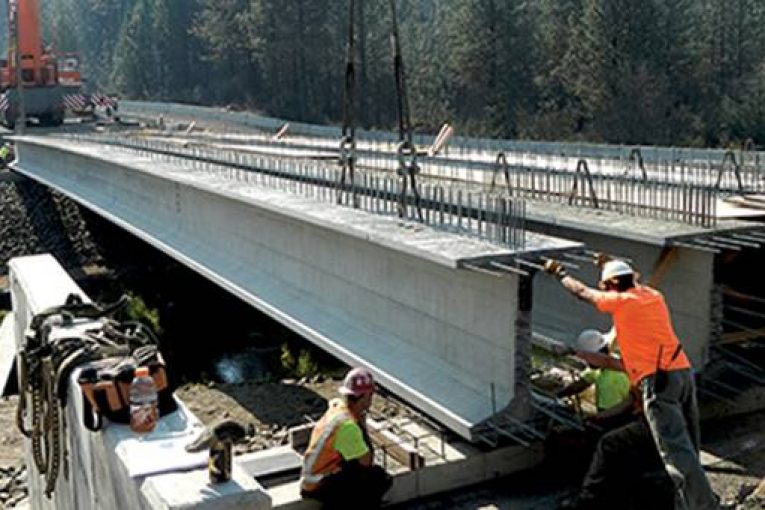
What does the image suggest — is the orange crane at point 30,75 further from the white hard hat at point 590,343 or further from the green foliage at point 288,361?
the white hard hat at point 590,343

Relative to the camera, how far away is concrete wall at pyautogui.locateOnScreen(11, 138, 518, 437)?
1038 centimetres

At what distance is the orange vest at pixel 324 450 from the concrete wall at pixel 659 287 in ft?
18.2

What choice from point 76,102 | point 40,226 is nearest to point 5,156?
point 40,226

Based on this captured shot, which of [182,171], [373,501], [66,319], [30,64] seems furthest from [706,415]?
[30,64]

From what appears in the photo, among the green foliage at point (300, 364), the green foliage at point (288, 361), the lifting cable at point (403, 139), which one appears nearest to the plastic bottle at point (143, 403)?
the lifting cable at point (403, 139)

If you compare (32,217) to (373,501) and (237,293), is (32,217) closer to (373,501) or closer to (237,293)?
(237,293)

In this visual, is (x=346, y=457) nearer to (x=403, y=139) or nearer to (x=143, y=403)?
(x=143, y=403)

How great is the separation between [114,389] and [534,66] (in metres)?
60.9

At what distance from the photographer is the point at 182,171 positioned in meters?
21.9

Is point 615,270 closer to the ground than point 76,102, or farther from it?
closer to the ground

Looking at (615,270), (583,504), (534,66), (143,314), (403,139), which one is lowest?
(143,314)

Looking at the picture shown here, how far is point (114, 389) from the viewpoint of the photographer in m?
7.38

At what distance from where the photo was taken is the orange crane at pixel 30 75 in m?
54.2

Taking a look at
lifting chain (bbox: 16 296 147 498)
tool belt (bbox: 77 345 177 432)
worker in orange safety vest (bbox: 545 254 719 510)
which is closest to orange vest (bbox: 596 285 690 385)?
worker in orange safety vest (bbox: 545 254 719 510)
